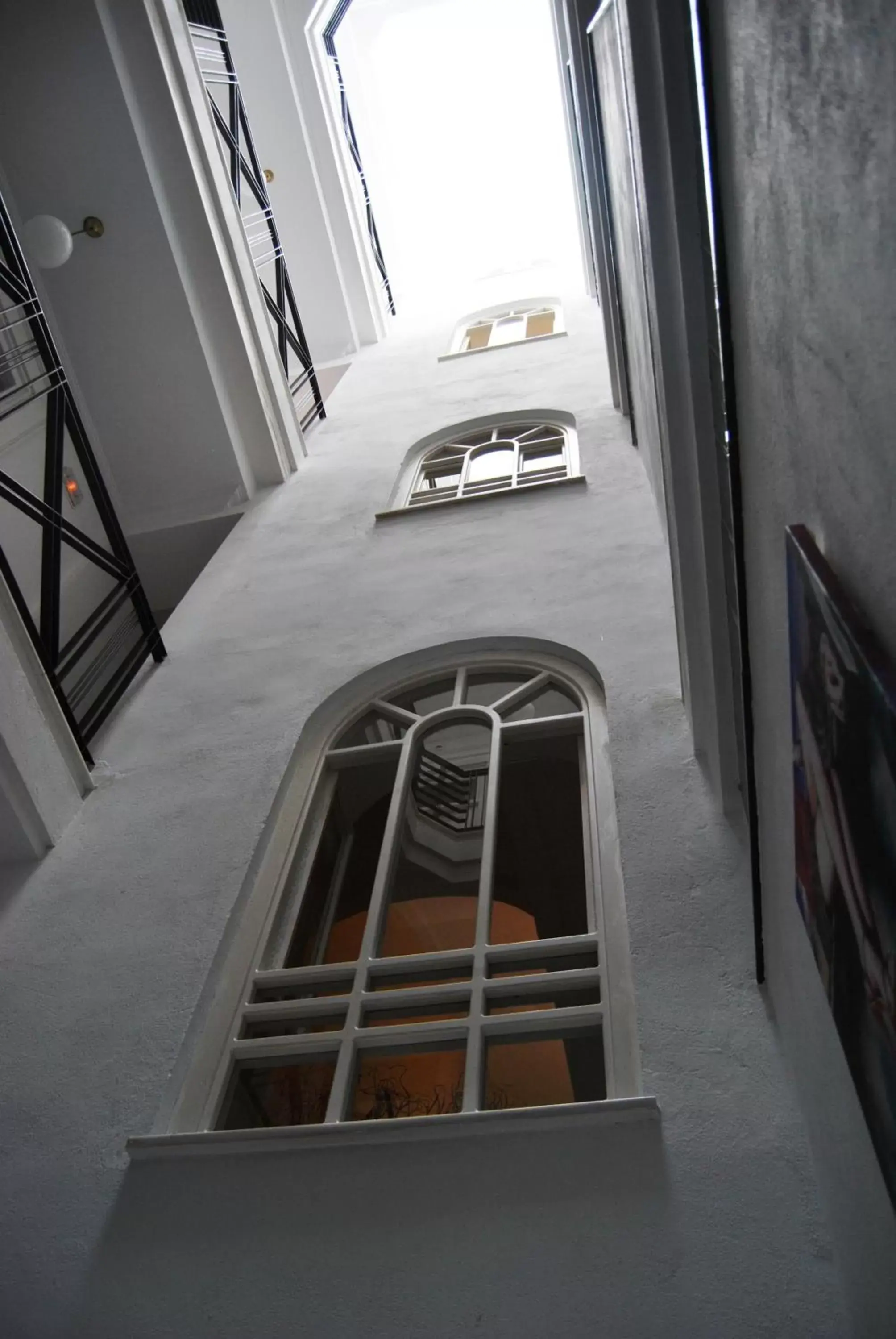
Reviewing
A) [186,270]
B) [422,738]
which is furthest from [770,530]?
[186,270]

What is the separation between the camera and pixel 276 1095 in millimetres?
4113

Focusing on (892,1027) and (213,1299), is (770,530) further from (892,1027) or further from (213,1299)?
(213,1299)

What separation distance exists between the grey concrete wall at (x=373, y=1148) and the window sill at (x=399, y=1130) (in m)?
0.04

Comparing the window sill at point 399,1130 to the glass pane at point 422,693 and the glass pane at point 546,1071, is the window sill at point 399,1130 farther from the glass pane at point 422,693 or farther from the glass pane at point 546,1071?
the glass pane at point 422,693

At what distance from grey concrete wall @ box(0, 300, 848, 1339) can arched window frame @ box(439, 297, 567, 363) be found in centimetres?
894

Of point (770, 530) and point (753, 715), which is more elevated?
point (770, 530)

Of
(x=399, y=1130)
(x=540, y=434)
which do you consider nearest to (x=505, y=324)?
(x=540, y=434)

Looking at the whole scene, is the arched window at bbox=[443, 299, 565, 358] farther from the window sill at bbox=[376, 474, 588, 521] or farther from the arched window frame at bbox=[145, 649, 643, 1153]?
the arched window frame at bbox=[145, 649, 643, 1153]

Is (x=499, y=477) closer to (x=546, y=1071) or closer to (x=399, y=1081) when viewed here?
(x=546, y=1071)

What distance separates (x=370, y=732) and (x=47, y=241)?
5.37m

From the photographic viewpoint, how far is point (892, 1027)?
1737 millimetres

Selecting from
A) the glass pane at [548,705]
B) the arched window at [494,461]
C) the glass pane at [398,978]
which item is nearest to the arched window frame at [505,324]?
the arched window at [494,461]

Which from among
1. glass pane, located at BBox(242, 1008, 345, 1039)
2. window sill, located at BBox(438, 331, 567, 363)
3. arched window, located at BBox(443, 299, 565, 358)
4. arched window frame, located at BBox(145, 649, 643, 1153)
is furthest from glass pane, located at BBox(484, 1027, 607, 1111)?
arched window, located at BBox(443, 299, 565, 358)

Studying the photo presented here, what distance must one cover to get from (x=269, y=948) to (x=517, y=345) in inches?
427
